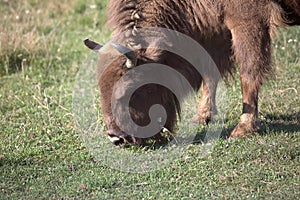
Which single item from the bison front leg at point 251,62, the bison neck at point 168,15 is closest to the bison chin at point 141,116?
the bison neck at point 168,15

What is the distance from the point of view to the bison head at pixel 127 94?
5676 millimetres

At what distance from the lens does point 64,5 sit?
10945 mm

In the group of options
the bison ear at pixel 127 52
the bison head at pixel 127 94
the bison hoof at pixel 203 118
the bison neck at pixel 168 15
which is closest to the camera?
the bison ear at pixel 127 52

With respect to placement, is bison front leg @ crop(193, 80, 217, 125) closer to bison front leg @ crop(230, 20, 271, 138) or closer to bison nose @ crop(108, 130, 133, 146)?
bison front leg @ crop(230, 20, 271, 138)

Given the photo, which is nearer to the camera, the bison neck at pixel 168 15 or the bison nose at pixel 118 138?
the bison nose at pixel 118 138

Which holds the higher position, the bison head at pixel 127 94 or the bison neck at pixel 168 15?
the bison neck at pixel 168 15

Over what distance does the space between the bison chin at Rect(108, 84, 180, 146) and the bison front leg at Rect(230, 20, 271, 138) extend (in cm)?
70

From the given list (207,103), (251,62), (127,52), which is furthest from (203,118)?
(127,52)

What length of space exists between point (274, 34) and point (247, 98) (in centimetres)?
64

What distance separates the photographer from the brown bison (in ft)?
18.8

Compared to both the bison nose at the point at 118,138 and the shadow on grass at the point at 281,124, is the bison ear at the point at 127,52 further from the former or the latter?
the shadow on grass at the point at 281,124

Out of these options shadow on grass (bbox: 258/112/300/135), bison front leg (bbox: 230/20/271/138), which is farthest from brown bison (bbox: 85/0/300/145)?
shadow on grass (bbox: 258/112/300/135)

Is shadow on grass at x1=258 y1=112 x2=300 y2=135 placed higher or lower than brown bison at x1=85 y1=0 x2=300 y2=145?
lower

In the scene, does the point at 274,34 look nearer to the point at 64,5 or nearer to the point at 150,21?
the point at 150,21
